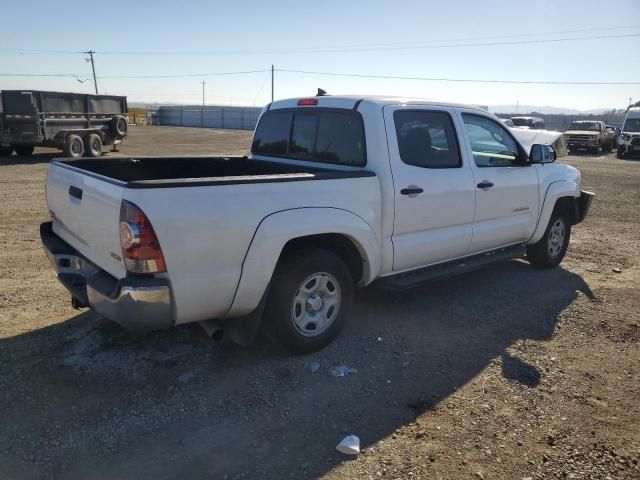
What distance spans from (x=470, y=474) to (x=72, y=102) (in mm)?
18470

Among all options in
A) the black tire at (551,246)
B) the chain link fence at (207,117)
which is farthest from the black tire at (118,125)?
the chain link fence at (207,117)

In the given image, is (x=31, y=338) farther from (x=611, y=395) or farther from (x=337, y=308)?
(x=611, y=395)

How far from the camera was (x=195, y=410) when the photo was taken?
340cm

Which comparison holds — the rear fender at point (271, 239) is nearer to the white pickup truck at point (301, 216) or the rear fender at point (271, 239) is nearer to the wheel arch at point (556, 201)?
the white pickup truck at point (301, 216)

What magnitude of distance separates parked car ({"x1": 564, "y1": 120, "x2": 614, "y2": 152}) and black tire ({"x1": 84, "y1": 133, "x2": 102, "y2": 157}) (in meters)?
25.6

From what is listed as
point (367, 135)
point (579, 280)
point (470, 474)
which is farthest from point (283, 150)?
point (579, 280)

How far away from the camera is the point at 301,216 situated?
3.66 m

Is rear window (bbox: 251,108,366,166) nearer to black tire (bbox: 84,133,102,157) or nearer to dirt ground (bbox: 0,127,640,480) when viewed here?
dirt ground (bbox: 0,127,640,480)

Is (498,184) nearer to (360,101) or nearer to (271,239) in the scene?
(360,101)

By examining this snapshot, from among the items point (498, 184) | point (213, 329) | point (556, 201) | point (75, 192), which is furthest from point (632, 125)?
point (75, 192)

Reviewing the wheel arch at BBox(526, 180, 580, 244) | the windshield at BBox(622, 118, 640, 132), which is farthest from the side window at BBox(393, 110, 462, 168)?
the windshield at BBox(622, 118, 640, 132)

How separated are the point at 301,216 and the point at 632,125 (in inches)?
1186

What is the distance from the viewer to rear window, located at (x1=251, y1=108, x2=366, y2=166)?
446cm

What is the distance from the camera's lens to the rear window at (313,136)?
4461 millimetres
